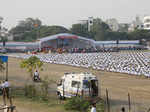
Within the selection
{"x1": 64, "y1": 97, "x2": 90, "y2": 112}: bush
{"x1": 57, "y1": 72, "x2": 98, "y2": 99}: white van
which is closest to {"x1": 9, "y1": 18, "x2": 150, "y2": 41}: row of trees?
{"x1": 57, "y1": 72, "x2": 98, "y2": 99}: white van

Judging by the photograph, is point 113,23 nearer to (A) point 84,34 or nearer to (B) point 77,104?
(A) point 84,34

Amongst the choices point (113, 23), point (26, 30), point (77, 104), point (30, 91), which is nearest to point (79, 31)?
point (26, 30)

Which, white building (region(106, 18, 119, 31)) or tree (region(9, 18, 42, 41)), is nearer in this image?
tree (region(9, 18, 42, 41))

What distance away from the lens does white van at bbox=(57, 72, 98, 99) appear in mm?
12992

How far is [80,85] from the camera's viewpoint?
13.2 meters

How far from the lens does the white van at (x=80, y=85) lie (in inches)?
512

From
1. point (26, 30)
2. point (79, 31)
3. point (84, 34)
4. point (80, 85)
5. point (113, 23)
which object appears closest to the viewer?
point (80, 85)

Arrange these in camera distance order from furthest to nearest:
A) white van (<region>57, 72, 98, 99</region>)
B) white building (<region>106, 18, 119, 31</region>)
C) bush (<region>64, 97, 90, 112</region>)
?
white building (<region>106, 18, 119, 31</region>)
white van (<region>57, 72, 98, 99</region>)
bush (<region>64, 97, 90, 112</region>)

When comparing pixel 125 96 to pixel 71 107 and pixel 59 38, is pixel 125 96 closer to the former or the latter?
pixel 71 107

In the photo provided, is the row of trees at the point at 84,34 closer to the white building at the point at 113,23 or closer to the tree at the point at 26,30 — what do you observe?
the tree at the point at 26,30

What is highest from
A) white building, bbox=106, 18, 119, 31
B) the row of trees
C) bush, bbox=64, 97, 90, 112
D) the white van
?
white building, bbox=106, 18, 119, 31

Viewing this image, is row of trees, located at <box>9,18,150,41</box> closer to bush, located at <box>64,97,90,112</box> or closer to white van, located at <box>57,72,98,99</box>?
white van, located at <box>57,72,98,99</box>

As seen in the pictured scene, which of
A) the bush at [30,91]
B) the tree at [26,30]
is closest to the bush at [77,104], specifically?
the bush at [30,91]

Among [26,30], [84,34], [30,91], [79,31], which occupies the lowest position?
[30,91]
